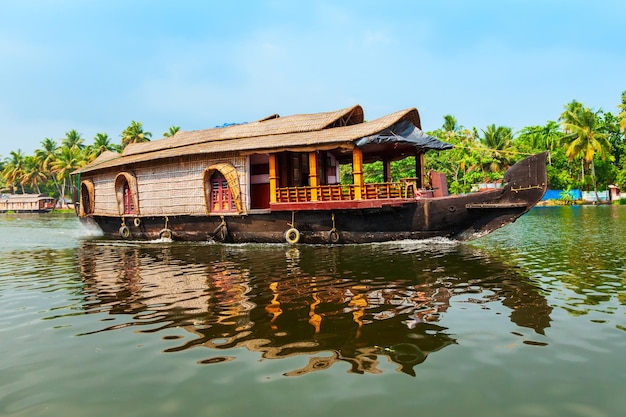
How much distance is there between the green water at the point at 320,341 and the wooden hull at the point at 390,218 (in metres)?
2.67

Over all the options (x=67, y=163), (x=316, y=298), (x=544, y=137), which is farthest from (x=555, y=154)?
(x=67, y=163)

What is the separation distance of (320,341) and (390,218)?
26.6 feet

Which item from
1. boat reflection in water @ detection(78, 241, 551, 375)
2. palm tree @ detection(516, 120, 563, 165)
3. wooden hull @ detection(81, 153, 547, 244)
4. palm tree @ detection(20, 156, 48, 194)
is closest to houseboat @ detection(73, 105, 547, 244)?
wooden hull @ detection(81, 153, 547, 244)

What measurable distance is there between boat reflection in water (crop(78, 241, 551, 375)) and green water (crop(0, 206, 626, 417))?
0.10ft

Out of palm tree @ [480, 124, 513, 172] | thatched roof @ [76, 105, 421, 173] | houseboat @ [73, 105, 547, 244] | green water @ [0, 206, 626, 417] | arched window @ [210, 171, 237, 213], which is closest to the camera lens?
green water @ [0, 206, 626, 417]

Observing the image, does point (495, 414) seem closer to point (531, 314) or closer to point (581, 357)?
point (581, 357)

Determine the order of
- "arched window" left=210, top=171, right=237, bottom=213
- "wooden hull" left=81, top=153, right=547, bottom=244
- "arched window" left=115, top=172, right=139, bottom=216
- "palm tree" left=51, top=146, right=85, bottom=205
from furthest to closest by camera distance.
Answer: "palm tree" left=51, top=146, right=85, bottom=205, "arched window" left=115, top=172, right=139, bottom=216, "arched window" left=210, top=171, right=237, bottom=213, "wooden hull" left=81, top=153, right=547, bottom=244

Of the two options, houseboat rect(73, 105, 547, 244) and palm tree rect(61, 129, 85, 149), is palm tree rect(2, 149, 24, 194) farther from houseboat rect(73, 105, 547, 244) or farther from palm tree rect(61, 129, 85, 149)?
houseboat rect(73, 105, 547, 244)

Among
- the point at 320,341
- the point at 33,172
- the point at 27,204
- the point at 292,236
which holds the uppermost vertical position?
the point at 33,172

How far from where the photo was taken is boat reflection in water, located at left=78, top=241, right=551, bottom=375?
400cm

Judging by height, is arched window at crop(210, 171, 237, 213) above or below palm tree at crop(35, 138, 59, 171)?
below

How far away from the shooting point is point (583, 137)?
37.2 metres

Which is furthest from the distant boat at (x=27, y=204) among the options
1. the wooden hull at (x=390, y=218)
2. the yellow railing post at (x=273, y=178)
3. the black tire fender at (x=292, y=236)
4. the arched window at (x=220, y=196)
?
the black tire fender at (x=292, y=236)

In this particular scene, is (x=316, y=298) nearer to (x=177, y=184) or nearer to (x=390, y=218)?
(x=390, y=218)
